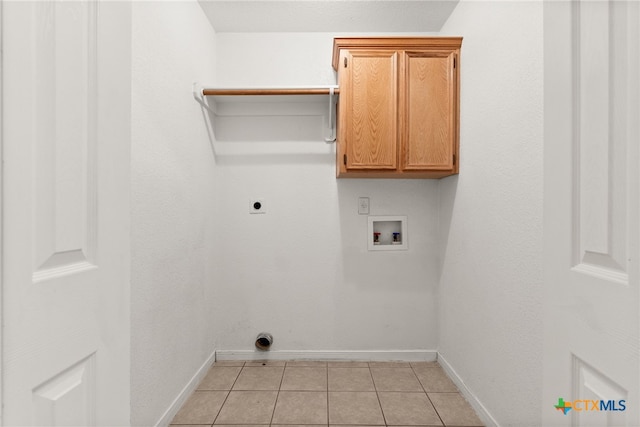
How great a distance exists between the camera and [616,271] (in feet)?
1.85

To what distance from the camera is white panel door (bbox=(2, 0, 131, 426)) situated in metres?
0.50

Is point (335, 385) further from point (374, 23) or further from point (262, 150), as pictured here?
point (374, 23)

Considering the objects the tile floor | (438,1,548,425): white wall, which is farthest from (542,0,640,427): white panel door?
the tile floor

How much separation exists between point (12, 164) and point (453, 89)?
2.16 meters

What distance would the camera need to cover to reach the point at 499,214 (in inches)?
62.1

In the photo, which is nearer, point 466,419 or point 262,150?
point 466,419

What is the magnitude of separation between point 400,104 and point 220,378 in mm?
2159

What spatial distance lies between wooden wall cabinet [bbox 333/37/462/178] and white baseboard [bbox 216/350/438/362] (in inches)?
54.4

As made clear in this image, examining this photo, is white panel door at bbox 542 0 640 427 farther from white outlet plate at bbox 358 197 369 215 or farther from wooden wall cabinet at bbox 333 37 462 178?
white outlet plate at bbox 358 197 369 215

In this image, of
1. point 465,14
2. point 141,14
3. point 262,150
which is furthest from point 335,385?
point 465,14

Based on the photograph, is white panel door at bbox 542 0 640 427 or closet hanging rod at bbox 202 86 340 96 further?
closet hanging rod at bbox 202 86 340 96

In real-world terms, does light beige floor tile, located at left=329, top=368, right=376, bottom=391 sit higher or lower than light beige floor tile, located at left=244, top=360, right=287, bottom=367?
higher

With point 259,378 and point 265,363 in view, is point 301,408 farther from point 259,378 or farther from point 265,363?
point 265,363

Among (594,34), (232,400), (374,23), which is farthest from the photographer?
(374,23)
